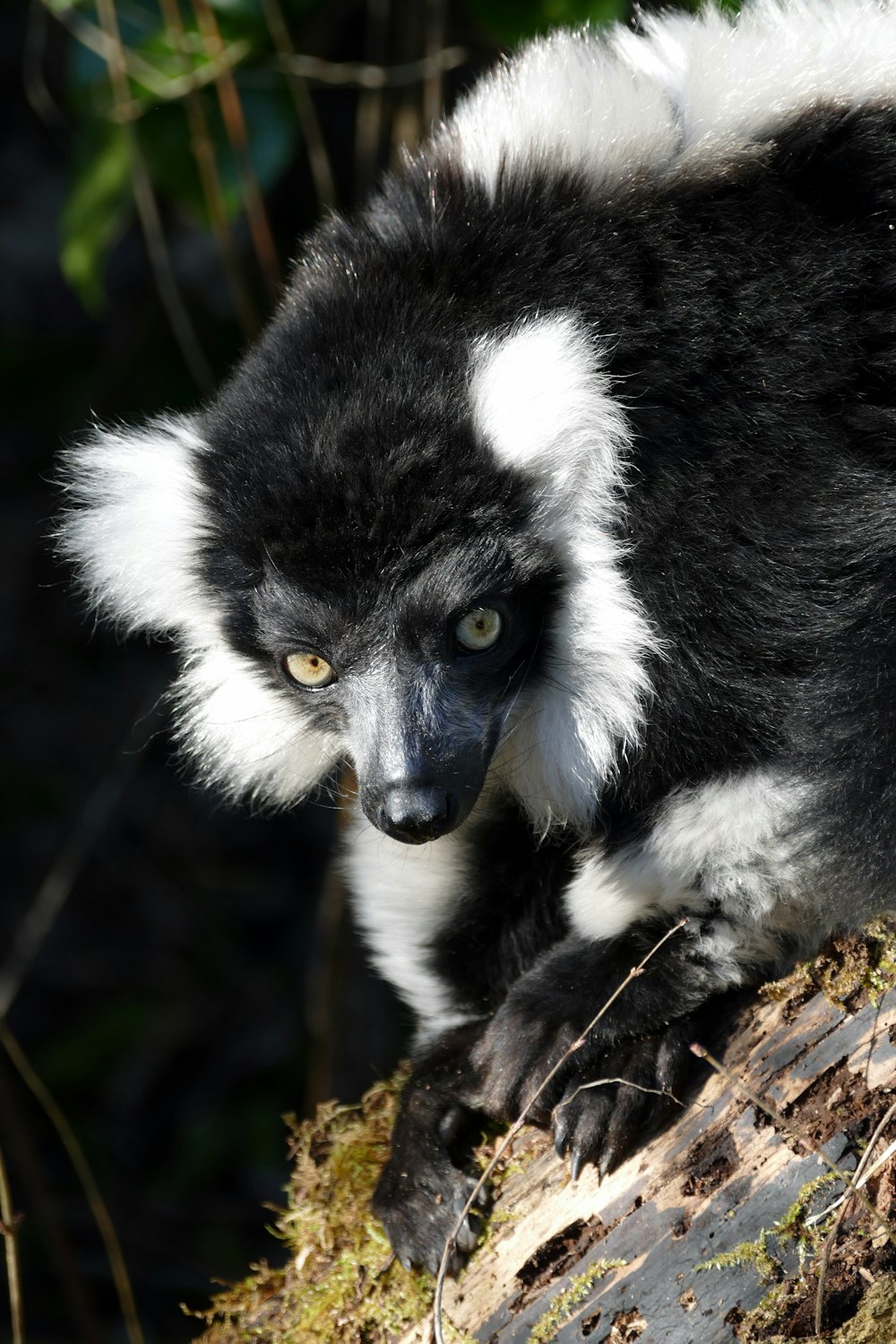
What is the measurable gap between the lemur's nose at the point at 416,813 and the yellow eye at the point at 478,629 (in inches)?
11.6

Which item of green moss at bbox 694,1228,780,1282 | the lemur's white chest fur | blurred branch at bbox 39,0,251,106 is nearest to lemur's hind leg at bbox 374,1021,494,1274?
the lemur's white chest fur

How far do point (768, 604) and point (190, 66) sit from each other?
291 centimetres

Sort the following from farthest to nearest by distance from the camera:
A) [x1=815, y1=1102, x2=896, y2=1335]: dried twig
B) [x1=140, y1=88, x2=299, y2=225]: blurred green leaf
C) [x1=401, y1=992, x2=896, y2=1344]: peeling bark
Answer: [x1=140, y1=88, x2=299, y2=225]: blurred green leaf, [x1=401, y1=992, x2=896, y2=1344]: peeling bark, [x1=815, y1=1102, x2=896, y2=1335]: dried twig

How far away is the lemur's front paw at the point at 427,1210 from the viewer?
8.49 ft

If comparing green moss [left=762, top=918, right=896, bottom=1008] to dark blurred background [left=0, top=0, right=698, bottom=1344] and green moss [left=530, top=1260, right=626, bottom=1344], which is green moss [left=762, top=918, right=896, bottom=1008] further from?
dark blurred background [left=0, top=0, right=698, bottom=1344]

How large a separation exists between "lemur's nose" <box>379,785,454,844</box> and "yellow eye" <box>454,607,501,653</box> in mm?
296

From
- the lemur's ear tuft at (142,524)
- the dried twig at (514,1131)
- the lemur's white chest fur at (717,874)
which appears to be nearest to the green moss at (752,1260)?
the dried twig at (514,1131)

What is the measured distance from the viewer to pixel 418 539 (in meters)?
2.60

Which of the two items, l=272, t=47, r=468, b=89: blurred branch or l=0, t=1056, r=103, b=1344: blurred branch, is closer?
l=0, t=1056, r=103, b=1344: blurred branch

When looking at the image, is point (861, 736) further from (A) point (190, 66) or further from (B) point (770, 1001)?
(A) point (190, 66)

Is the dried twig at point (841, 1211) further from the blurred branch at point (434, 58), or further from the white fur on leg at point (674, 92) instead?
the blurred branch at point (434, 58)

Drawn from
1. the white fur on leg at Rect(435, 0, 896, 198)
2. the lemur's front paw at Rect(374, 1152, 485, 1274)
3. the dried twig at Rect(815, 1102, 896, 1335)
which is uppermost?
the white fur on leg at Rect(435, 0, 896, 198)

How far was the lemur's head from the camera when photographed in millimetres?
2549

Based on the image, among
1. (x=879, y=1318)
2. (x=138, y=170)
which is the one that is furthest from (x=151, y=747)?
(x=879, y=1318)
